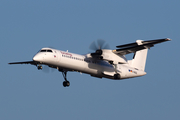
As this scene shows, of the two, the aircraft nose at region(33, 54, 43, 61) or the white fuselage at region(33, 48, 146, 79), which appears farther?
the white fuselage at region(33, 48, 146, 79)

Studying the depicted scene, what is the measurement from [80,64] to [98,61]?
2.26m

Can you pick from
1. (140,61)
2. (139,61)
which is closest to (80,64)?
(139,61)

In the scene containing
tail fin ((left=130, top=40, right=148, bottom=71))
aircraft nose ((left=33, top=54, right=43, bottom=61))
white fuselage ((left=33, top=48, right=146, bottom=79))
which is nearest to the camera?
aircraft nose ((left=33, top=54, right=43, bottom=61))

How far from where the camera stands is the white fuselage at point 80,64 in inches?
1029

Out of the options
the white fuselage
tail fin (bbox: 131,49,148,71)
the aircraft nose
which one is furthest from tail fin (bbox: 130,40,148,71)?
the aircraft nose

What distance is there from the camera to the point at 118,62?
2958 cm

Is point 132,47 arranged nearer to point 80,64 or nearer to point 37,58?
point 80,64

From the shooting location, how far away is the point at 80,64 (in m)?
27.9

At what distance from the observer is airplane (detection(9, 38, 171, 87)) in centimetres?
2638

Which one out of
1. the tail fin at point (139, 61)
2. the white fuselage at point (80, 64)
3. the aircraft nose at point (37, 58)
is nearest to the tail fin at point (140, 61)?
the tail fin at point (139, 61)

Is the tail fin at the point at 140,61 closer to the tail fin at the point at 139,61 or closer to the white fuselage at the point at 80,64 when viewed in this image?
the tail fin at the point at 139,61

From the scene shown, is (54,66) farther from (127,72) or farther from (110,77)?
(127,72)

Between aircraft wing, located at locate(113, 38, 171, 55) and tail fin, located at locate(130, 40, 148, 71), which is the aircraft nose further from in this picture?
tail fin, located at locate(130, 40, 148, 71)

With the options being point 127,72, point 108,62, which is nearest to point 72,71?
point 108,62
